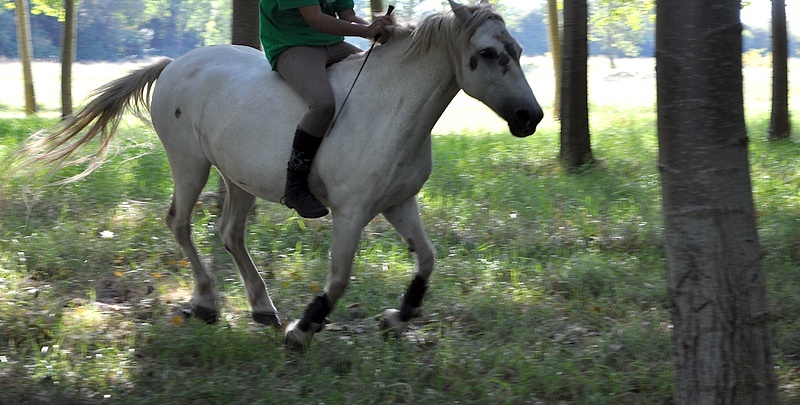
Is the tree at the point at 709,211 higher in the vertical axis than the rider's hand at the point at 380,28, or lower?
lower

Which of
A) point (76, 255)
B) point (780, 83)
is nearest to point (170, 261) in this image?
point (76, 255)

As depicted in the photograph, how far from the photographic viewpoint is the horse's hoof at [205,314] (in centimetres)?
567

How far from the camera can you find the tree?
129 inches

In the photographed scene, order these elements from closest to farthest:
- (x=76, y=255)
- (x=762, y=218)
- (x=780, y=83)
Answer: (x=76, y=255)
(x=762, y=218)
(x=780, y=83)

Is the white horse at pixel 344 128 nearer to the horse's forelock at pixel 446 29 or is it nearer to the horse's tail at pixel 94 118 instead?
the horse's forelock at pixel 446 29

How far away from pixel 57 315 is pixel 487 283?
3.15m

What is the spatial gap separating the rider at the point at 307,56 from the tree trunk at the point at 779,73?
391 inches

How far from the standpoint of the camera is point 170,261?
6.99 metres

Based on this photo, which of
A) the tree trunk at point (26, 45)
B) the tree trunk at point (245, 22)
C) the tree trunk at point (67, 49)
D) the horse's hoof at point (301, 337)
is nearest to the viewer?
the horse's hoof at point (301, 337)

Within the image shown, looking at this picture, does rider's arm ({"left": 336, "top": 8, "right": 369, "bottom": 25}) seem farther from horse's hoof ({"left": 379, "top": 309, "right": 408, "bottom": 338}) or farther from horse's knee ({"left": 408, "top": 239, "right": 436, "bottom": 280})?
horse's hoof ({"left": 379, "top": 309, "right": 408, "bottom": 338})

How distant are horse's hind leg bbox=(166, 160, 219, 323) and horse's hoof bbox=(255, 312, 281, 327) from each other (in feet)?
1.00

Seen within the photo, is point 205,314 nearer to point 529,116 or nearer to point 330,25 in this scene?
point 330,25

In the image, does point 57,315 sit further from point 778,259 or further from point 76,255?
point 778,259

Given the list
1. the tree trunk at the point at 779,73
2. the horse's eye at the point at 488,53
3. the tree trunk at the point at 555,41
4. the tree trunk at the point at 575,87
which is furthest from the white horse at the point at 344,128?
the tree trunk at the point at 555,41
